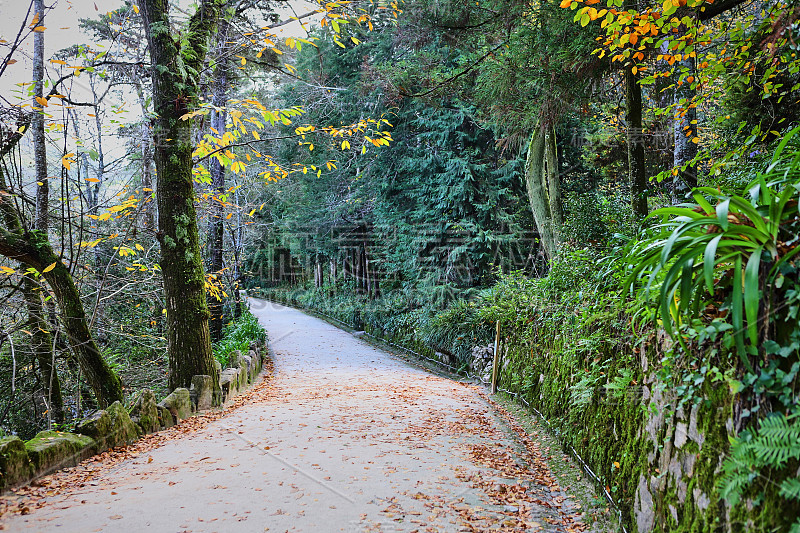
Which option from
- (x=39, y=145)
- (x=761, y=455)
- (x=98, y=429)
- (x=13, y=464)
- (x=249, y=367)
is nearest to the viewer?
(x=761, y=455)

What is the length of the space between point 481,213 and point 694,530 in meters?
12.5

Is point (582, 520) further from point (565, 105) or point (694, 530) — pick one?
point (565, 105)

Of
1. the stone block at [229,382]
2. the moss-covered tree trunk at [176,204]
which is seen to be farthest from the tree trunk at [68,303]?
the stone block at [229,382]

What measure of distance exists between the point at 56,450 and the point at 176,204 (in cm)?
360

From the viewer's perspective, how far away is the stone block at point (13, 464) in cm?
354

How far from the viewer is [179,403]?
20.7 feet

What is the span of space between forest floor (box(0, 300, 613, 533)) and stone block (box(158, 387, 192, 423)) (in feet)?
0.80

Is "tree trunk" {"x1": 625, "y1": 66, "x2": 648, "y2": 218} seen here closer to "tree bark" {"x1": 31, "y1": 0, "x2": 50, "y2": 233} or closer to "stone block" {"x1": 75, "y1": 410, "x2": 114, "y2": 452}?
"stone block" {"x1": 75, "y1": 410, "x2": 114, "y2": 452}

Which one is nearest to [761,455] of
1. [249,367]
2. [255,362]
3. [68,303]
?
[68,303]

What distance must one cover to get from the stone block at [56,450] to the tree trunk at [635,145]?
6864 millimetres

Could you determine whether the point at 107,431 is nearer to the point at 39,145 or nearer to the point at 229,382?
the point at 229,382

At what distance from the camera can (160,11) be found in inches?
258

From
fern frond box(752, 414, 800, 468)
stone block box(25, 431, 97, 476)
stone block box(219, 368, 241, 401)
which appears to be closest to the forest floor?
stone block box(25, 431, 97, 476)

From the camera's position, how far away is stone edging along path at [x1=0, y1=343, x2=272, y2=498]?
3.68m
